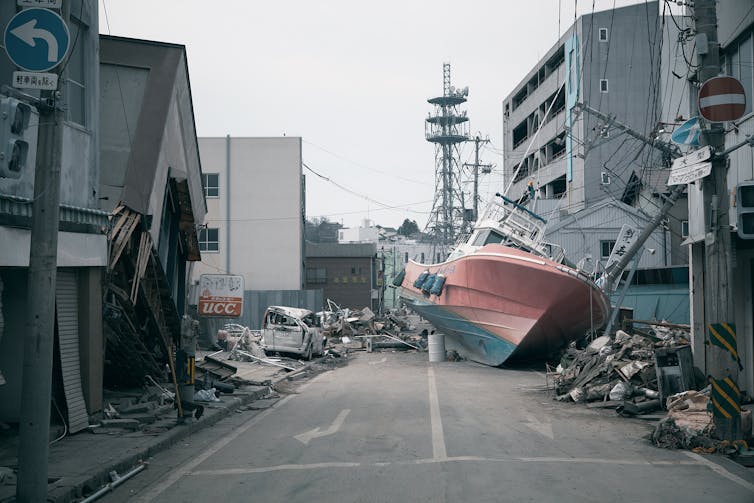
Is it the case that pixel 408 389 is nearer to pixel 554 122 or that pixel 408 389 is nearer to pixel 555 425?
pixel 555 425

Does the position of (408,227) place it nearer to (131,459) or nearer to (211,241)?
(211,241)

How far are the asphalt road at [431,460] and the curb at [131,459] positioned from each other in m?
0.21

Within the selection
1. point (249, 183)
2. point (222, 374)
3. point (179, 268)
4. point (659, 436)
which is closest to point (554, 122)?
point (249, 183)

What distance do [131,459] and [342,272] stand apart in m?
57.2

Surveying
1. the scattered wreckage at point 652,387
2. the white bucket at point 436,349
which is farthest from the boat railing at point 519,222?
the scattered wreckage at point 652,387

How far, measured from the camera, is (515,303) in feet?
74.1

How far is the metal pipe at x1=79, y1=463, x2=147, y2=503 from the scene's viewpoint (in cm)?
752

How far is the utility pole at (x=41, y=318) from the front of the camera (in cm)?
700

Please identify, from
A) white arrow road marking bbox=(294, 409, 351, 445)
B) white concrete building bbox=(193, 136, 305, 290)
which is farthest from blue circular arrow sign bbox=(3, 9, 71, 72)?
white concrete building bbox=(193, 136, 305, 290)

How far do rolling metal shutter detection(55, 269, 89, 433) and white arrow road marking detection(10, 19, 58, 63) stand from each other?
457 centimetres

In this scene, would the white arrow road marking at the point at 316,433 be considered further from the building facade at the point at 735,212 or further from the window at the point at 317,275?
the window at the point at 317,275

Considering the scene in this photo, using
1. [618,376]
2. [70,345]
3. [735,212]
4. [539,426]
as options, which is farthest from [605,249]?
[70,345]

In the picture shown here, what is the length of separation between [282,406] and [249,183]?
108 ft

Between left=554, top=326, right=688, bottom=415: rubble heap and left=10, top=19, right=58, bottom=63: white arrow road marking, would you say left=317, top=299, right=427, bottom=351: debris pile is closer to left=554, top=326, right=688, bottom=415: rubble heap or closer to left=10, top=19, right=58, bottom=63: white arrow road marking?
left=554, top=326, right=688, bottom=415: rubble heap
